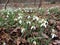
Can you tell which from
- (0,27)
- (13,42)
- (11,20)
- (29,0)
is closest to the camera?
(13,42)

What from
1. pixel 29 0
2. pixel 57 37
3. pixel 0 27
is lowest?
pixel 29 0

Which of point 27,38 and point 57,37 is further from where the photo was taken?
point 57,37

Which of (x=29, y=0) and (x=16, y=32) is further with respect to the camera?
(x=29, y=0)

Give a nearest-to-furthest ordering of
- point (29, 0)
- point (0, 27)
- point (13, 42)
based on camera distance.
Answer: point (13, 42)
point (0, 27)
point (29, 0)

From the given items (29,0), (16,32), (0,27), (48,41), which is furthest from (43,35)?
(29,0)

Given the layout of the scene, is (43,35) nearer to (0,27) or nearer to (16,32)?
(16,32)

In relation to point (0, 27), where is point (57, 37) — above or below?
below

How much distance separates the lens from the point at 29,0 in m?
18.1

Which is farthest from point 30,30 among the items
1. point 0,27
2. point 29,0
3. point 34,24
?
point 29,0

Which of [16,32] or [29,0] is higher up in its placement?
[16,32]

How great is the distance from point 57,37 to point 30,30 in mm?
502

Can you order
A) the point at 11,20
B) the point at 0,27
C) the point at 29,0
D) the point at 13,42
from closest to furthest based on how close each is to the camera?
the point at 13,42, the point at 0,27, the point at 11,20, the point at 29,0

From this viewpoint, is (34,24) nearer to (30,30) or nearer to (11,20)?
(30,30)

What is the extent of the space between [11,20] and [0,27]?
1.33 ft
